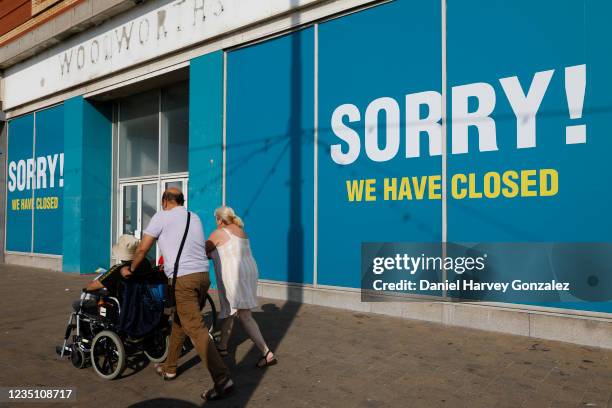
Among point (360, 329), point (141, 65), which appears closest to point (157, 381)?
point (360, 329)

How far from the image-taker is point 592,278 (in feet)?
18.1

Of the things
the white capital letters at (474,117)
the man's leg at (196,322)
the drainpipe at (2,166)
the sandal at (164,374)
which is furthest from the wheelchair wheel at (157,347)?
the drainpipe at (2,166)

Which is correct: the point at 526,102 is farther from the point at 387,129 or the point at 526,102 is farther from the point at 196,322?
the point at 196,322

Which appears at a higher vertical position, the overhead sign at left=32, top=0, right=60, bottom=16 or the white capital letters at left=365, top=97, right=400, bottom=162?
the overhead sign at left=32, top=0, right=60, bottom=16

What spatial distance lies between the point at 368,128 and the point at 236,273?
3736 millimetres

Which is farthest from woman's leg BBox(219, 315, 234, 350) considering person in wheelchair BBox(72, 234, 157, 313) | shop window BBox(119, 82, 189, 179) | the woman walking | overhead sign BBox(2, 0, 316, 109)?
shop window BBox(119, 82, 189, 179)

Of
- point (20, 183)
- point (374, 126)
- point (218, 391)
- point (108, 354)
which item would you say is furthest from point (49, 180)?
point (218, 391)

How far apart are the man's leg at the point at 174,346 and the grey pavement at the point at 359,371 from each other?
5.6 inches

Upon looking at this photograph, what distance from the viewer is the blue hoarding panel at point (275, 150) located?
8.04 metres

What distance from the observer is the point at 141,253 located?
4.09 m

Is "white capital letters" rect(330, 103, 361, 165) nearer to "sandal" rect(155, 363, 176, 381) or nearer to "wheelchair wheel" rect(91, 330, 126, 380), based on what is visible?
"sandal" rect(155, 363, 176, 381)

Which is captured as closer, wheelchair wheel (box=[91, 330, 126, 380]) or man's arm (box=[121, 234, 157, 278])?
man's arm (box=[121, 234, 157, 278])

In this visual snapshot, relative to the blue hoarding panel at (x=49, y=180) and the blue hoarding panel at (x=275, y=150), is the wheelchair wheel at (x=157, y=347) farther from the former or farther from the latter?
the blue hoarding panel at (x=49, y=180)

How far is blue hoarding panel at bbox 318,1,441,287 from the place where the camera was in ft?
22.2
